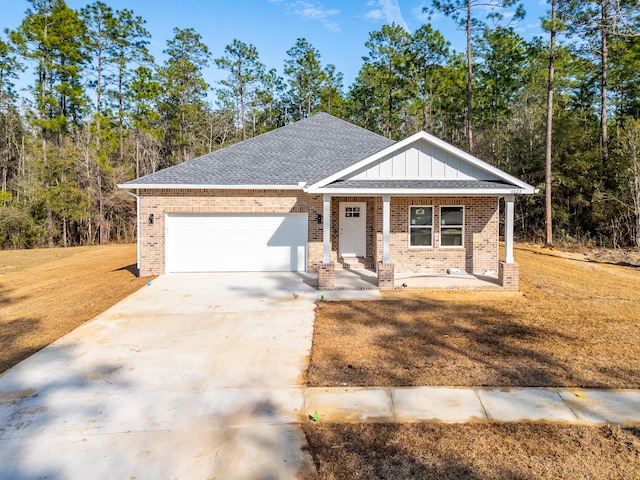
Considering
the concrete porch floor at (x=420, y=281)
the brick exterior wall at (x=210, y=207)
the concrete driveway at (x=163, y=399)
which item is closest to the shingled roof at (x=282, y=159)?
the brick exterior wall at (x=210, y=207)

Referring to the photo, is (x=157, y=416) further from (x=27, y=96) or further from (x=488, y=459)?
(x=27, y=96)

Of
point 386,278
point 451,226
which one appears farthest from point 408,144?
point 386,278

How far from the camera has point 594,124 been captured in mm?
Answer: 28281

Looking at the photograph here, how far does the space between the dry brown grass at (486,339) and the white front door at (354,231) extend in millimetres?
3564

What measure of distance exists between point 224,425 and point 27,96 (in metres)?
37.7

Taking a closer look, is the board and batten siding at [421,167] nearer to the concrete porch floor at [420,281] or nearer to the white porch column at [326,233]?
the white porch column at [326,233]

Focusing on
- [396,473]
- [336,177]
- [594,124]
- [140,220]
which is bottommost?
[396,473]

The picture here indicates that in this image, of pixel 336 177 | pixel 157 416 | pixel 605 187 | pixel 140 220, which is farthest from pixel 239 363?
pixel 605 187

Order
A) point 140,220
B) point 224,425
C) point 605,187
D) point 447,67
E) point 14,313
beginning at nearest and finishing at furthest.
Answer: point 224,425
point 14,313
point 140,220
point 605,187
point 447,67

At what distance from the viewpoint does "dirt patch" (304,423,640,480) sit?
3.57 m

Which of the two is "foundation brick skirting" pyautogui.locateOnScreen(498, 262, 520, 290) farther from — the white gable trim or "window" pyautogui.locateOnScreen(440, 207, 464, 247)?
the white gable trim

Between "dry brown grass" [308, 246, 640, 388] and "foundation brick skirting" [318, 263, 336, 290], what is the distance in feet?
4.04

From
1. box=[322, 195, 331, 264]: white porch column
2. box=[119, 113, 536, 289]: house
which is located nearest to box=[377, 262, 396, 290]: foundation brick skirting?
box=[119, 113, 536, 289]: house

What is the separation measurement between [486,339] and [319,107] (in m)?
35.9
